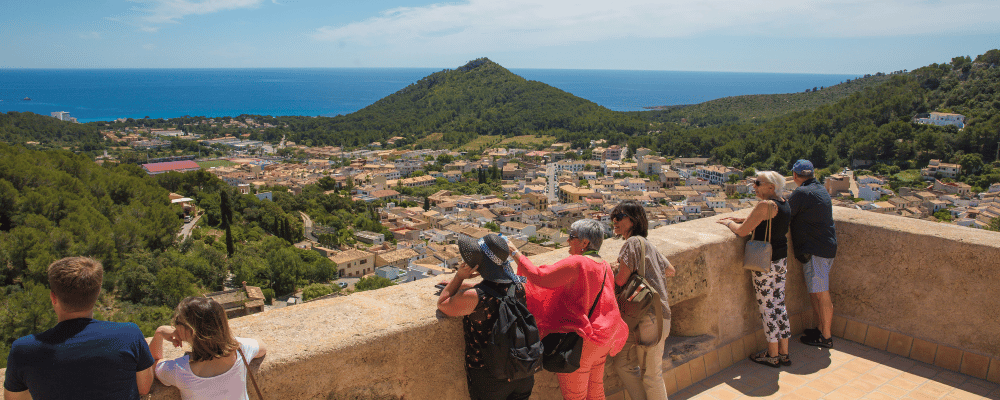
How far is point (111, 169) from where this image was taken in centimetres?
2502

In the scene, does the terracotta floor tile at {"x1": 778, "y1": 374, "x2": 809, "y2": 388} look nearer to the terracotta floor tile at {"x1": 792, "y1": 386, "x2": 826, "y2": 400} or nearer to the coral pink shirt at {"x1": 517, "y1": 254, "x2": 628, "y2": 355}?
the terracotta floor tile at {"x1": 792, "y1": 386, "x2": 826, "y2": 400}

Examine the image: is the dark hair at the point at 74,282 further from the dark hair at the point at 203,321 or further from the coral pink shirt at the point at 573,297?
the coral pink shirt at the point at 573,297

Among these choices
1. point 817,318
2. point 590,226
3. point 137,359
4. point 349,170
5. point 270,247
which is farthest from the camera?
point 349,170

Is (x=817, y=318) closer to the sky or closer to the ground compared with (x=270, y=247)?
closer to the sky

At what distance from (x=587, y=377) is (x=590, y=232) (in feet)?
1.45

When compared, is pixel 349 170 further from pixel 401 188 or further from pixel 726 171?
pixel 726 171

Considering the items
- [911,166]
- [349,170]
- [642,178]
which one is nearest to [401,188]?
[349,170]

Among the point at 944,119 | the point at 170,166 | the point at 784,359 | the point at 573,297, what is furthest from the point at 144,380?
the point at 170,166

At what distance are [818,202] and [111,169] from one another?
93.8 ft

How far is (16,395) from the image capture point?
1.17 meters

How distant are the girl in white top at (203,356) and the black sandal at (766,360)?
2110mm

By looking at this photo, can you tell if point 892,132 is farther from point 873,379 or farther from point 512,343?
point 512,343

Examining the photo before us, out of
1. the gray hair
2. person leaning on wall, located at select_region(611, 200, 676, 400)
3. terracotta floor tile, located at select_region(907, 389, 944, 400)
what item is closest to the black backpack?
the gray hair

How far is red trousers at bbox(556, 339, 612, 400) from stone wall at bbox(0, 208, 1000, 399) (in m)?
Result: 0.16
